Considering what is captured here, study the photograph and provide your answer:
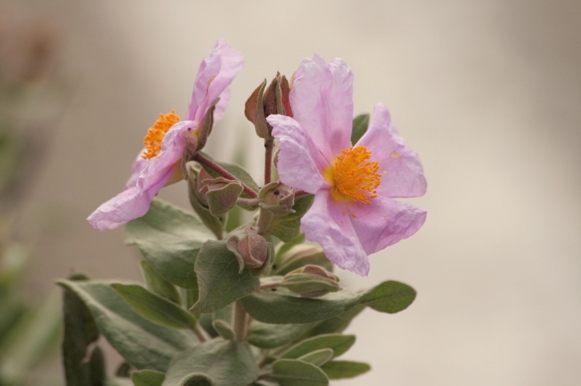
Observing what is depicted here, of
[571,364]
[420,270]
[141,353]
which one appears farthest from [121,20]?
[141,353]

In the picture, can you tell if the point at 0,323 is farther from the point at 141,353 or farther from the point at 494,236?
the point at 494,236

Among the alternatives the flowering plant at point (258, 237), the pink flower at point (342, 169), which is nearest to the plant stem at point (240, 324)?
the flowering plant at point (258, 237)

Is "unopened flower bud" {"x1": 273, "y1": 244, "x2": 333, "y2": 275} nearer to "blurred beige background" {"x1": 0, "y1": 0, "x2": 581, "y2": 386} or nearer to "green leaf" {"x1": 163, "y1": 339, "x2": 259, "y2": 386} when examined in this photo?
"green leaf" {"x1": 163, "y1": 339, "x2": 259, "y2": 386}

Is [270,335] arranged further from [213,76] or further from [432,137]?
[432,137]

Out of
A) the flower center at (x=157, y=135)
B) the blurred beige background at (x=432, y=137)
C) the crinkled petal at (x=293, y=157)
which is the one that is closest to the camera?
the crinkled petal at (x=293, y=157)

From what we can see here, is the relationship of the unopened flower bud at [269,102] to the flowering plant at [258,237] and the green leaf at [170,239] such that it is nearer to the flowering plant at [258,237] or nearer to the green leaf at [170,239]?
the flowering plant at [258,237]
